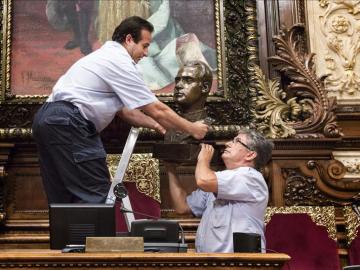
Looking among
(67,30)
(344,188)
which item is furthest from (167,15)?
(344,188)

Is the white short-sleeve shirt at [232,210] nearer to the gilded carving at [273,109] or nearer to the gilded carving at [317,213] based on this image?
the gilded carving at [317,213]

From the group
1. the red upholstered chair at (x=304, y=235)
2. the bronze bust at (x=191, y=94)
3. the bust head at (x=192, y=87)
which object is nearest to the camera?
the bronze bust at (x=191, y=94)

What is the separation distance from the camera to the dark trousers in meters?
2.89

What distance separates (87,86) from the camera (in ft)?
10.0

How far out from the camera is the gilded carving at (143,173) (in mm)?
3859

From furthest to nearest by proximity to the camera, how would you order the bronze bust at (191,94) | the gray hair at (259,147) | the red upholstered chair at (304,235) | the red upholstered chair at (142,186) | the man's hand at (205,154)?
the red upholstered chair at (142,186), the red upholstered chair at (304,235), the bronze bust at (191,94), the gray hair at (259,147), the man's hand at (205,154)

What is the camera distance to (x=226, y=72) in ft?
13.8

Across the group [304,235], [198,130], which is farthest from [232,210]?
[304,235]

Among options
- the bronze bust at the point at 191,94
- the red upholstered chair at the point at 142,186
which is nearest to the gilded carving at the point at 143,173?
the red upholstered chair at the point at 142,186

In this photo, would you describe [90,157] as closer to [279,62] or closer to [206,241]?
[206,241]

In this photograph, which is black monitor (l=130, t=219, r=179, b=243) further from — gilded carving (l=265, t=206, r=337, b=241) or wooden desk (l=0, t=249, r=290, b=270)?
gilded carving (l=265, t=206, r=337, b=241)

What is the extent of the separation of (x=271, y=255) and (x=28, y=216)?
224 centimetres

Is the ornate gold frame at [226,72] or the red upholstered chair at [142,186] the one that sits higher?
the ornate gold frame at [226,72]

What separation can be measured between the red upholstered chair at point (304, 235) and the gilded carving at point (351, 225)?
10 centimetres
